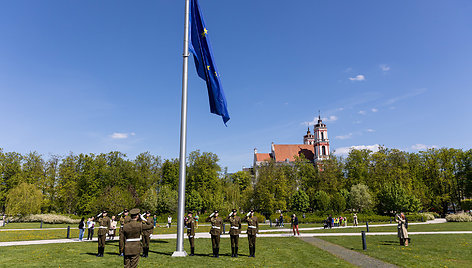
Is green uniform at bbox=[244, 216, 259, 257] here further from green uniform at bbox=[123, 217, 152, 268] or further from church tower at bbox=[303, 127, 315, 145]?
church tower at bbox=[303, 127, 315, 145]

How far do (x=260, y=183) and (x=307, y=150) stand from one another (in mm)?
56453

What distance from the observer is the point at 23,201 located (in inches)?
1740

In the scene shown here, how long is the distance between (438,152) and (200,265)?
72.5 m

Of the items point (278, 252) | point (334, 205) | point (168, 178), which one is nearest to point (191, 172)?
point (168, 178)

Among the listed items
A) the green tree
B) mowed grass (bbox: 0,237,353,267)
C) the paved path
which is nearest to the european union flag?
mowed grass (bbox: 0,237,353,267)

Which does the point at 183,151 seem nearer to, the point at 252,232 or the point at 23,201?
the point at 252,232

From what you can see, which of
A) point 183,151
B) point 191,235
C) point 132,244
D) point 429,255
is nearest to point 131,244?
point 132,244

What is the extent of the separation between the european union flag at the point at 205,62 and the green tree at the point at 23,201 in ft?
154

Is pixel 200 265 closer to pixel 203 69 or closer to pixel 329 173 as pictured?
pixel 203 69

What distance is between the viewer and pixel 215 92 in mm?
12875

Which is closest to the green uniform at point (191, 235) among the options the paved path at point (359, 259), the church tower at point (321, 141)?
the paved path at point (359, 259)

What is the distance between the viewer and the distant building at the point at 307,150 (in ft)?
340

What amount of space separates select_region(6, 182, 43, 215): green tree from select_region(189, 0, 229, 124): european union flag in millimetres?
46860

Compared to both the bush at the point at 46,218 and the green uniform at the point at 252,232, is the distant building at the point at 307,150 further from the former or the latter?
the green uniform at the point at 252,232
